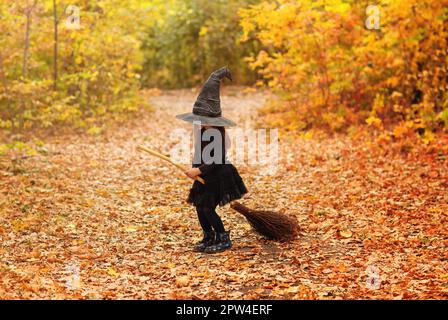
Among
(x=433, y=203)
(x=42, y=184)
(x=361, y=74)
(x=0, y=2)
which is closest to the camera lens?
(x=433, y=203)

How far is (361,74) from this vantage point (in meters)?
13.4

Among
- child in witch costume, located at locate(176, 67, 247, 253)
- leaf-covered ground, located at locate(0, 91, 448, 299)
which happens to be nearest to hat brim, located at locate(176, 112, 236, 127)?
child in witch costume, located at locate(176, 67, 247, 253)

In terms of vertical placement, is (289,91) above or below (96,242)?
above

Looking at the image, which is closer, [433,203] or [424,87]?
[433,203]

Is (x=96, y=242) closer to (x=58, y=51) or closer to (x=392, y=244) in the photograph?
(x=392, y=244)

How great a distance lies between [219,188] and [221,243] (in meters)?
0.61

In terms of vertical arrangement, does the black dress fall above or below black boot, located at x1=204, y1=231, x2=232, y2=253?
above

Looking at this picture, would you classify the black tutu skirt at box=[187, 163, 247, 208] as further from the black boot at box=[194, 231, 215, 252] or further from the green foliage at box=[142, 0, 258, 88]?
the green foliage at box=[142, 0, 258, 88]

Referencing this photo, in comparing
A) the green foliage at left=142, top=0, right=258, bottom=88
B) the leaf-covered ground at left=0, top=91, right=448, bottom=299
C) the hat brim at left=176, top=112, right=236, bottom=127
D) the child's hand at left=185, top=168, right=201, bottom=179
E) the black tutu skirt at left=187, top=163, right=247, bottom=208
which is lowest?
the leaf-covered ground at left=0, top=91, right=448, bottom=299

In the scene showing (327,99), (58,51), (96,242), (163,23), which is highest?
(163,23)

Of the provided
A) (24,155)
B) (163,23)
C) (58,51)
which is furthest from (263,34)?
(163,23)

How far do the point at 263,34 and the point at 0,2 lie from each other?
19.0 ft

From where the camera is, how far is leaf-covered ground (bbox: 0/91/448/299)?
549 cm

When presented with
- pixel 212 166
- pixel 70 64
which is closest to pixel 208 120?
pixel 212 166
